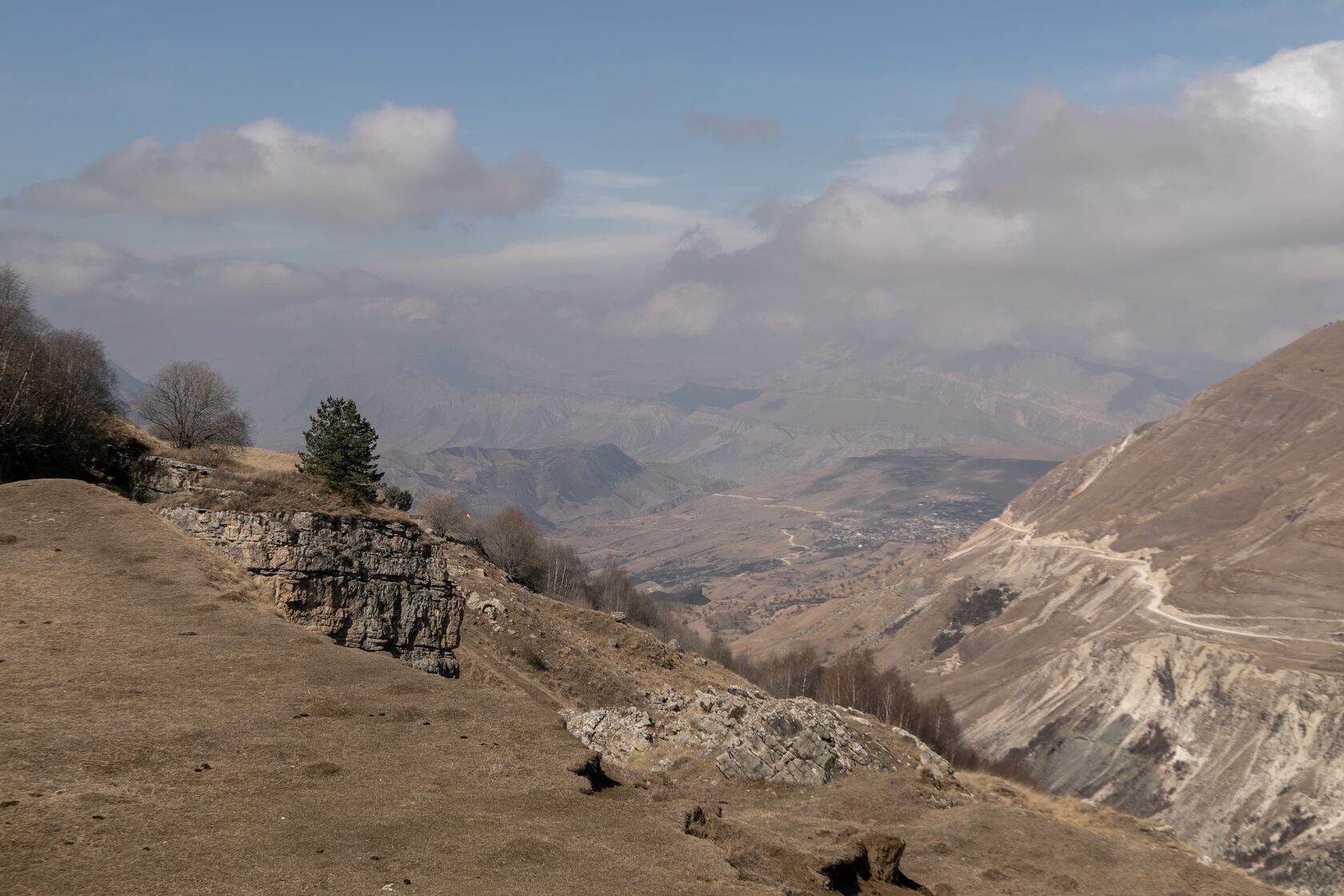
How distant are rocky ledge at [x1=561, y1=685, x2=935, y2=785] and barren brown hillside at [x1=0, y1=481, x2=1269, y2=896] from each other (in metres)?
1.43

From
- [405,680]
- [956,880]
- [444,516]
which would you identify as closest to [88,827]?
[405,680]

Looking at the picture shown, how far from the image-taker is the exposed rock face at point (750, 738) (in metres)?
46.0

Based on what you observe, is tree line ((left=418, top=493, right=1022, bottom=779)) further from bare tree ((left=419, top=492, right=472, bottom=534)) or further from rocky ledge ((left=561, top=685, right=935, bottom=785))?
rocky ledge ((left=561, top=685, right=935, bottom=785))

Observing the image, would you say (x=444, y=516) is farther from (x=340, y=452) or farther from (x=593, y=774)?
(x=593, y=774)

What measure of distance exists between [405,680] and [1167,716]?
4657 inches

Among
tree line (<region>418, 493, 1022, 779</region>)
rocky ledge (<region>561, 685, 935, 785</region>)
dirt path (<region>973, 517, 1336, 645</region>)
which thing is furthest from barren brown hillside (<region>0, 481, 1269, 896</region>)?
dirt path (<region>973, 517, 1336, 645</region>)

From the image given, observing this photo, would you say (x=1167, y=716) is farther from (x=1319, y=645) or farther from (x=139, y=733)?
(x=139, y=733)

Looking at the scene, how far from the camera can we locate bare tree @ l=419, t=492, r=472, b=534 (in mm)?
102312

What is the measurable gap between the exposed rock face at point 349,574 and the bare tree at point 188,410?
1599cm

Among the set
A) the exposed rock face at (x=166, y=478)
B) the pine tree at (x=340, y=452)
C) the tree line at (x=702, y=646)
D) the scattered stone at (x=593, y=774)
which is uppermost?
the pine tree at (x=340, y=452)

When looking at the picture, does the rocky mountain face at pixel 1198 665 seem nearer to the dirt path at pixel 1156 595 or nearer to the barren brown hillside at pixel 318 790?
the dirt path at pixel 1156 595

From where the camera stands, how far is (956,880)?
3528 cm

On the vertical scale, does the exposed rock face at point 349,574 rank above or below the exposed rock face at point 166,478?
below

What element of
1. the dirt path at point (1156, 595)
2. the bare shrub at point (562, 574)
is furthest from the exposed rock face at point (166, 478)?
the dirt path at point (1156, 595)
